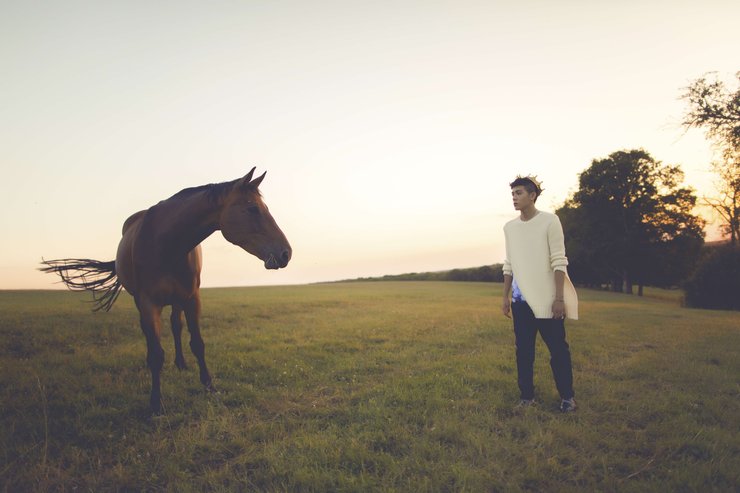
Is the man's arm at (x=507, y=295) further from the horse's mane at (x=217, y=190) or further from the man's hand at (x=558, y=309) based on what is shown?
the horse's mane at (x=217, y=190)

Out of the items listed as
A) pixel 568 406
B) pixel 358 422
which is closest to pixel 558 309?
pixel 568 406

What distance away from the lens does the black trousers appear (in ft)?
17.0

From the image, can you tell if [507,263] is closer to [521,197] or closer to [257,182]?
[521,197]

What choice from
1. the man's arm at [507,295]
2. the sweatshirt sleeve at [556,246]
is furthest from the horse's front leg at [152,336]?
the sweatshirt sleeve at [556,246]

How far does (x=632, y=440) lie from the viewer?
4.44 metres

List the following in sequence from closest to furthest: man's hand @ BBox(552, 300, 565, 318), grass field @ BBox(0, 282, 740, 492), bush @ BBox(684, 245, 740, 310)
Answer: grass field @ BBox(0, 282, 740, 492) < man's hand @ BBox(552, 300, 565, 318) < bush @ BBox(684, 245, 740, 310)

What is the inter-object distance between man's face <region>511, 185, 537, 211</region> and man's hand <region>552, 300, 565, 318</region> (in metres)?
1.38

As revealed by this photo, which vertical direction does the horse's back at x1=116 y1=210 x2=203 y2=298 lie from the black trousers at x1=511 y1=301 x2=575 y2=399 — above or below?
above

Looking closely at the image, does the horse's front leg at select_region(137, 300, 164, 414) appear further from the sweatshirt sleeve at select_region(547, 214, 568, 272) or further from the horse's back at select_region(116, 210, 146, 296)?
the sweatshirt sleeve at select_region(547, 214, 568, 272)

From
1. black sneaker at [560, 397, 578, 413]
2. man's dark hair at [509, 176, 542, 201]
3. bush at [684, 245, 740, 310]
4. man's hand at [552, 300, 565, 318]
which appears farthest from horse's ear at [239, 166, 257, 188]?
bush at [684, 245, 740, 310]

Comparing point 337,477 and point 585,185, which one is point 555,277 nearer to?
point 337,477

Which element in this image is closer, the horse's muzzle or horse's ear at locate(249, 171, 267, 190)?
the horse's muzzle

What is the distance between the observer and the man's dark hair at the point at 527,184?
16.9ft

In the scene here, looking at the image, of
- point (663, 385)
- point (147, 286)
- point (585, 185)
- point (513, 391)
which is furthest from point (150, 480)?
point (585, 185)
